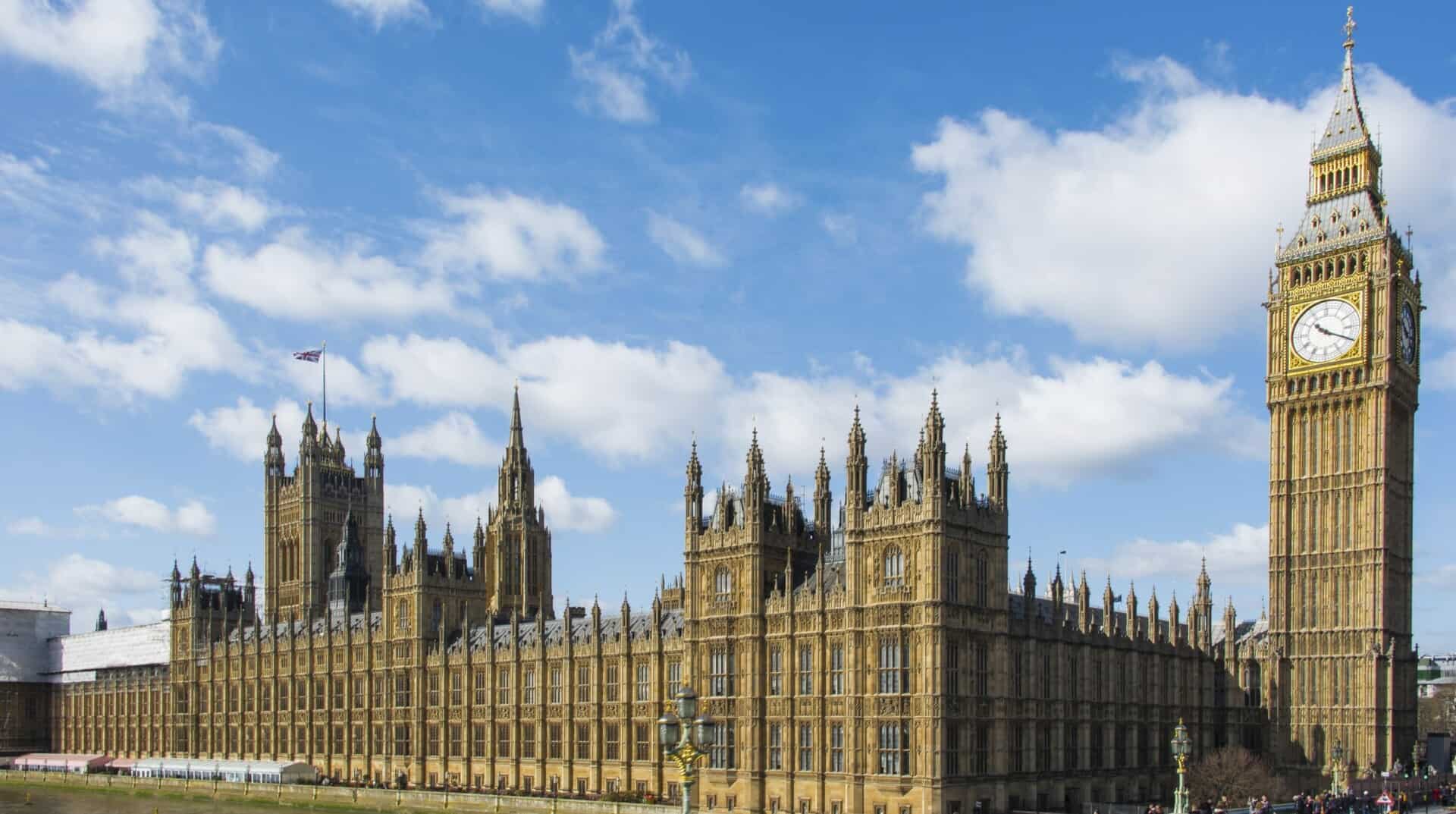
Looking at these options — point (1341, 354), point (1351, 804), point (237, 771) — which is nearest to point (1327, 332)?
point (1341, 354)

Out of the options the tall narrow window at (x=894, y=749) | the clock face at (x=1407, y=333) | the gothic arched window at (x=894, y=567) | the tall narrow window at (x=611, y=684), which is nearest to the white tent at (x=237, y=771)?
the tall narrow window at (x=611, y=684)

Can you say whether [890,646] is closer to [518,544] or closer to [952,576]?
[952,576]

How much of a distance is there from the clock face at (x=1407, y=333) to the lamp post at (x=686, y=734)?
298 ft

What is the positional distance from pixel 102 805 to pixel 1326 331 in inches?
4026

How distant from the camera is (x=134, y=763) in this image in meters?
151

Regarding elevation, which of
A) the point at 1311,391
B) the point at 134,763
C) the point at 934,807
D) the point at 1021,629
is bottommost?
the point at 134,763

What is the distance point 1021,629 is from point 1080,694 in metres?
9.41

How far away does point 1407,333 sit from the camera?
114 meters

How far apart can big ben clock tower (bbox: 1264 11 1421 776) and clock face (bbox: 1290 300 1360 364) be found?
0.35ft

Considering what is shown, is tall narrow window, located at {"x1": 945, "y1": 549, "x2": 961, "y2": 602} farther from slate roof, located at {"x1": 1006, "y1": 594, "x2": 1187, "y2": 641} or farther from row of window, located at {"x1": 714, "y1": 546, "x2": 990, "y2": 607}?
slate roof, located at {"x1": 1006, "y1": 594, "x2": 1187, "y2": 641}

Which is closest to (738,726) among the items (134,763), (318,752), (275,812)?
(275,812)

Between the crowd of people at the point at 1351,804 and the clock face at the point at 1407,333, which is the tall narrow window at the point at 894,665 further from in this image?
the clock face at the point at 1407,333

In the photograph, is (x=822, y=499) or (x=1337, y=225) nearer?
(x=822, y=499)

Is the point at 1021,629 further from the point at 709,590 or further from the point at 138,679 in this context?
the point at 138,679
